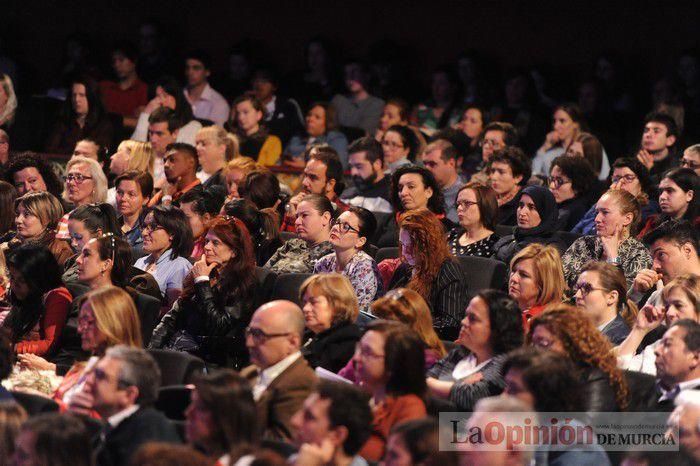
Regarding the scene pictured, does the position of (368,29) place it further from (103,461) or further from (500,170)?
(103,461)

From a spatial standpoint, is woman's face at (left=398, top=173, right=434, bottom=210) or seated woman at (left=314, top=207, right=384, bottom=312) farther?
woman's face at (left=398, top=173, right=434, bottom=210)

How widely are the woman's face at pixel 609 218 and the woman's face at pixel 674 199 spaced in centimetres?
48

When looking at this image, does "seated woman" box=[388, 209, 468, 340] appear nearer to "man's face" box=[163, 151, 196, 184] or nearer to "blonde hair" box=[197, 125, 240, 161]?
"man's face" box=[163, 151, 196, 184]

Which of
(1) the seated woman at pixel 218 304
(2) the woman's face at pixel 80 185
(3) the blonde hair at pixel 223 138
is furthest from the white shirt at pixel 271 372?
(3) the blonde hair at pixel 223 138

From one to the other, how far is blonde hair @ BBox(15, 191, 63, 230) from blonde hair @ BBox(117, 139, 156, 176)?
1225 mm

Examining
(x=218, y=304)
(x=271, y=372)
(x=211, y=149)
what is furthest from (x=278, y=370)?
(x=211, y=149)

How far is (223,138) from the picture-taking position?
7875 millimetres

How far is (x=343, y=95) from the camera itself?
31.4ft

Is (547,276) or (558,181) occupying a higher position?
(558,181)

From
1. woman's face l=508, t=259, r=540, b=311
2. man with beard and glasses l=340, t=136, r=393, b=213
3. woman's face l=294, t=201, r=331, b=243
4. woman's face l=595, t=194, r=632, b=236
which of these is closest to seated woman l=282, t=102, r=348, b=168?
man with beard and glasses l=340, t=136, r=393, b=213

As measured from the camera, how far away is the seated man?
3.48 m

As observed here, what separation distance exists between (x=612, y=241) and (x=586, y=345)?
1742mm

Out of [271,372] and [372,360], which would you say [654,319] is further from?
[271,372]

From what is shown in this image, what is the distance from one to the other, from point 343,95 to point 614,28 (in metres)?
2.08
